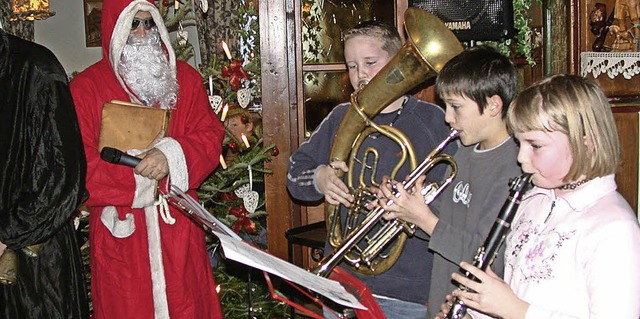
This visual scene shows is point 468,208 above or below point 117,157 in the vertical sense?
below

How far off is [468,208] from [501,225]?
0.92 feet

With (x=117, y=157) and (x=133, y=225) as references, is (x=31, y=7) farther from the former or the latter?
(x=117, y=157)

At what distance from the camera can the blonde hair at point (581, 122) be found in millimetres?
1619

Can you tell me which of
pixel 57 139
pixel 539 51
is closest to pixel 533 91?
pixel 57 139

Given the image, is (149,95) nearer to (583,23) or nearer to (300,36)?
(300,36)

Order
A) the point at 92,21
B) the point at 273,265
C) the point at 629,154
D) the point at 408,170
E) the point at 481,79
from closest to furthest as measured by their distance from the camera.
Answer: the point at 273,265, the point at 481,79, the point at 408,170, the point at 629,154, the point at 92,21

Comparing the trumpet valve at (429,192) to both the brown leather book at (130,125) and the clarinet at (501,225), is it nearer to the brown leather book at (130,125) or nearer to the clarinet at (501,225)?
the clarinet at (501,225)

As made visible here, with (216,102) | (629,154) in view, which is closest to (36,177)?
(216,102)

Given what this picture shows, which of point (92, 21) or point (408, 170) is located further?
point (92, 21)

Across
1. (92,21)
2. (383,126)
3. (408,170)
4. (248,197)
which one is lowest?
(248,197)

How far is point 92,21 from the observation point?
8141mm

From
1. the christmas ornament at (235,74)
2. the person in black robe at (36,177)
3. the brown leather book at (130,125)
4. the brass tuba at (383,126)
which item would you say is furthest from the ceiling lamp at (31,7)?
the brass tuba at (383,126)

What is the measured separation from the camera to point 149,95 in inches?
114

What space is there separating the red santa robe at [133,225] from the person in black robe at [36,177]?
0.85ft
